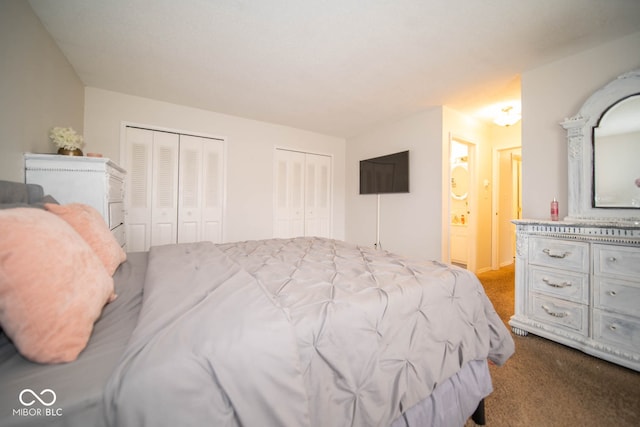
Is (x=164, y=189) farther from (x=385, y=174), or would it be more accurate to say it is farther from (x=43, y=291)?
Result: (x=385, y=174)

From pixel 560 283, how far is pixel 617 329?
383 millimetres

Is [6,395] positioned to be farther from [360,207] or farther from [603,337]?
[360,207]

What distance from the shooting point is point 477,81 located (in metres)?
2.64

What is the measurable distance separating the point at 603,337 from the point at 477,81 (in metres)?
2.57

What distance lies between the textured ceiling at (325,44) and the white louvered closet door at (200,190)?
69cm

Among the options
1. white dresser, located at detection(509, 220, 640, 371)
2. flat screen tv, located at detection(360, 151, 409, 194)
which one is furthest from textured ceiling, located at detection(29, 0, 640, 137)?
white dresser, located at detection(509, 220, 640, 371)

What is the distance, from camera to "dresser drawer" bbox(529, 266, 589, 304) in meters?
1.81

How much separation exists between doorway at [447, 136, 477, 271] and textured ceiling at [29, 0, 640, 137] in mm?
1083

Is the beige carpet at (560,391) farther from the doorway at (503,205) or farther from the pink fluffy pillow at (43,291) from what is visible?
the doorway at (503,205)

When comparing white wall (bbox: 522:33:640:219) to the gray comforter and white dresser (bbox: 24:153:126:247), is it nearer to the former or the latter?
the gray comforter

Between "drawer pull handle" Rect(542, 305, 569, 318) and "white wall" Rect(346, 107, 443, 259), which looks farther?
"white wall" Rect(346, 107, 443, 259)

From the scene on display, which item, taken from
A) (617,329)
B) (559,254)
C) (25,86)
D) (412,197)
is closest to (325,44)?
(25,86)

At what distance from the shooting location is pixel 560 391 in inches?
56.2

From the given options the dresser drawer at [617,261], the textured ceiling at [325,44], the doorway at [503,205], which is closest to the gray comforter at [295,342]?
the dresser drawer at [617,261]
